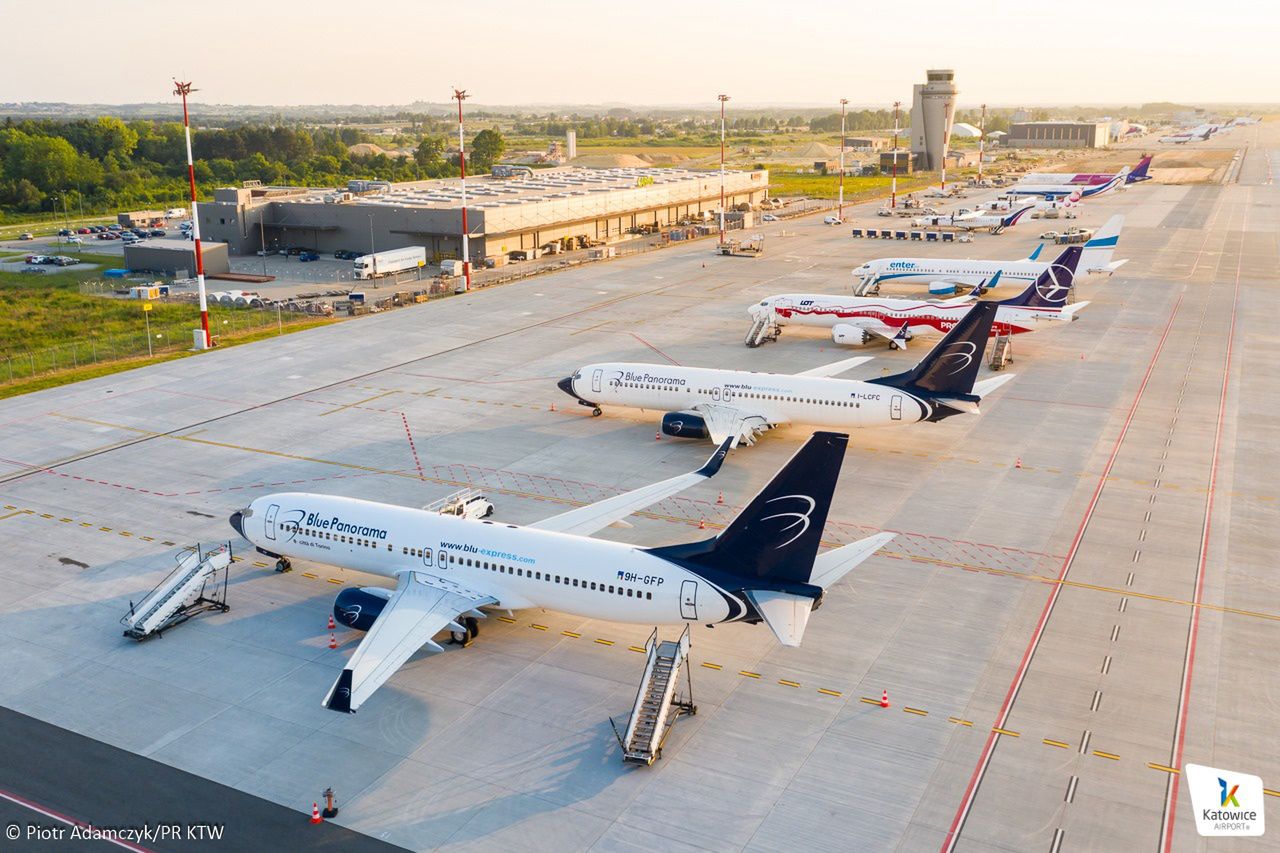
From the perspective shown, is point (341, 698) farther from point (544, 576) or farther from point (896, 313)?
point (896, 313)

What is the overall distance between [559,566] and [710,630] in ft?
21.5

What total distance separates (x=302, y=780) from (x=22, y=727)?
32.8 ft

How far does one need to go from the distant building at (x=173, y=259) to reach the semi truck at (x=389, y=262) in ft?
60.9

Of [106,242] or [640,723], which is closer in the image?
[640,723]

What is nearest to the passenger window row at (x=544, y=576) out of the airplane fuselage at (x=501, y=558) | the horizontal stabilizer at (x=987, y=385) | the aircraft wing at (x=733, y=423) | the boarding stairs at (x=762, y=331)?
the airplane fuselage at (x=501, y=558)

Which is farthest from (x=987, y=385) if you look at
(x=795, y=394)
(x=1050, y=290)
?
(x=1050, y=290)

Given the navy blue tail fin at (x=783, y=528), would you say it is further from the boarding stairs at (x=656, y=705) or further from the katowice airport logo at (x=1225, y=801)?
the katowice airport logo at (x=1225, y=801)

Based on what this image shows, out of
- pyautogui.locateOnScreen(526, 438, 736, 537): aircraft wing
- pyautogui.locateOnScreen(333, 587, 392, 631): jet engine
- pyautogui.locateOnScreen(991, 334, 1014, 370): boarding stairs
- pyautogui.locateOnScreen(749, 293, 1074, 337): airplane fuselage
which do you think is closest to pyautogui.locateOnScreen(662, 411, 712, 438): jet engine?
pyautogui.locateOnScreen(526, 438, 736, 537): aircraft wing

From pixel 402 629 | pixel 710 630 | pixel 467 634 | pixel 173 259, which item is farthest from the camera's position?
pixel 173 259

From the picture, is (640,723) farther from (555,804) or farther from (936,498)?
(936,498)

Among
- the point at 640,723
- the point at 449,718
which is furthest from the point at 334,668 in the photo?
the point at 640,723

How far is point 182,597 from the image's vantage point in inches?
1494

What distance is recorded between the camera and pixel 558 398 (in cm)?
6831

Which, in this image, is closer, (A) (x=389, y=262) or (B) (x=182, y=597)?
(B) (x=182, y=597)
